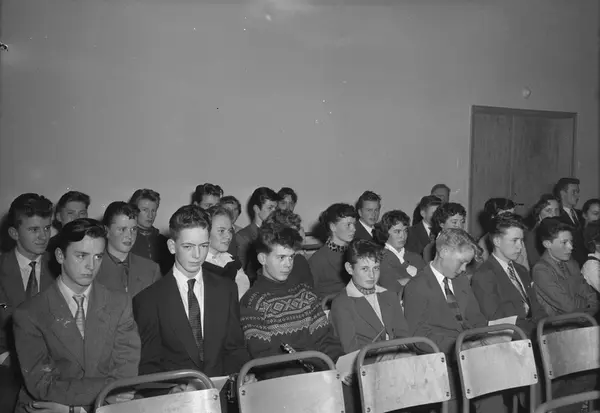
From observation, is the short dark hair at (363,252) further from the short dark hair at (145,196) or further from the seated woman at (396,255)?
the short dark hair at (145,196)

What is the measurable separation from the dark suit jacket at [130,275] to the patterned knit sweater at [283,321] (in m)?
1.02

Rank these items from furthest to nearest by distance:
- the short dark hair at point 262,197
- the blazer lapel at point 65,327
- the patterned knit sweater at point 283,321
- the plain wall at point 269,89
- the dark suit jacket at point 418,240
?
the dark suit jacket at point 418,240
the short dark hair at point 262,197
the plain wall at point 269,89
the patterned knit sweater at point 283,321
the blazer lapel at point 65,327

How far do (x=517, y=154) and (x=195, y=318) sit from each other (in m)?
6.83

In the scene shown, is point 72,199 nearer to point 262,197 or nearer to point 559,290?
point 262,197

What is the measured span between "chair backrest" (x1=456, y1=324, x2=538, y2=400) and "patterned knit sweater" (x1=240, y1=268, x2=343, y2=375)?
74 centimetres

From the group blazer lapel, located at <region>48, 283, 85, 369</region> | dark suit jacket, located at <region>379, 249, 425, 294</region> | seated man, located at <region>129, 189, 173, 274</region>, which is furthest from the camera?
seated man, located at <region>129, 189, 173, 274</region>

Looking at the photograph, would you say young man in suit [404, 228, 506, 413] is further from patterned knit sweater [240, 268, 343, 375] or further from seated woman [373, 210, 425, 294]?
seated woman [373, 210, 425, 294]

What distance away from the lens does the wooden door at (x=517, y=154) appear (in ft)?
26.9

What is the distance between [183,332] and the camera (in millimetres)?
2947

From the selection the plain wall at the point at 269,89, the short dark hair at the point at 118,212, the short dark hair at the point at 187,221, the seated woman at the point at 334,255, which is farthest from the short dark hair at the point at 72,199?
the short dark hair at the point at 187,221

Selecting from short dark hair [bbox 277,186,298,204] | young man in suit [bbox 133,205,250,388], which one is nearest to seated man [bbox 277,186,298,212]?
short dark hair [bbox 277,186,298,204]

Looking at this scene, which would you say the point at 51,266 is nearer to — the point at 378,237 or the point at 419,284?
the point at 419,284

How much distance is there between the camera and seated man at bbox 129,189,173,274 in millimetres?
5156

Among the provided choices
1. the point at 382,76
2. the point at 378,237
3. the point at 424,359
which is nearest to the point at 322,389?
the point at 424,359
